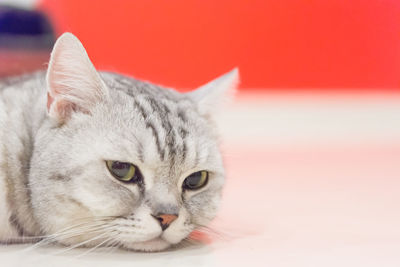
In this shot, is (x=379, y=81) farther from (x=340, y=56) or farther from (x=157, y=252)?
(x=157, y=252)

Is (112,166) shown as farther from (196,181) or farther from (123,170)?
(196,181)

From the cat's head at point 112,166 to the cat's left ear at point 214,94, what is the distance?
198 mm

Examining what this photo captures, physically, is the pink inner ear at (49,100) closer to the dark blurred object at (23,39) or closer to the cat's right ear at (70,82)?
the cat's right ear at (70,82)

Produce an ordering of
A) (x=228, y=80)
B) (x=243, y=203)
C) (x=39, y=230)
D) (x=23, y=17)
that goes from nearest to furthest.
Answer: (x=39, y=230) < (x=228, y=80) < (x=243, y=203) < (x=23, y=17)

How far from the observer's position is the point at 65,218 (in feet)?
4.60

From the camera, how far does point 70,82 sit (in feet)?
4.84

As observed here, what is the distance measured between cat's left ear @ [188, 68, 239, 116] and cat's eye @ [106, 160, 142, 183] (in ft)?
1.35

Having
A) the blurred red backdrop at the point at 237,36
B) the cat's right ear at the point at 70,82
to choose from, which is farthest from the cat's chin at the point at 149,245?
the blurred red backdrop at the point at 237,36

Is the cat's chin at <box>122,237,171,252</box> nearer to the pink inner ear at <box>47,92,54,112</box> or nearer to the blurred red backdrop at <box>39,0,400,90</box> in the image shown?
the pink inner ear at <box>47,92,54,112</box>

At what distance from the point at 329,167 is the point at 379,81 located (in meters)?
1.29

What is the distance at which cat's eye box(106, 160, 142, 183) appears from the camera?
4.57ft

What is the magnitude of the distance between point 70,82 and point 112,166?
0.27m

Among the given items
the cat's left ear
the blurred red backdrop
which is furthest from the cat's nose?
the blurred red backdrop

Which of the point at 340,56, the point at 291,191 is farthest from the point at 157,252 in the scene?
the point at 340,56
